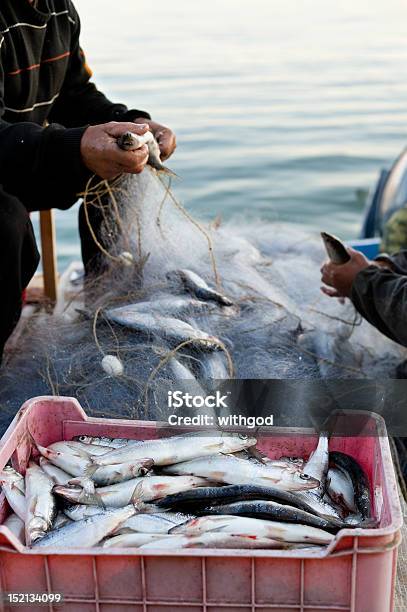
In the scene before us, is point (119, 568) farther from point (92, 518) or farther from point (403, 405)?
point (403, 405)

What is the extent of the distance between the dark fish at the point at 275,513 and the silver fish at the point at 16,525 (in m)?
0.51

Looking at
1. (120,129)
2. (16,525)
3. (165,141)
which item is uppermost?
(120,129)

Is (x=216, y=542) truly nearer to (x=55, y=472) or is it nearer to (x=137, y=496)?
(x=137, y=496)

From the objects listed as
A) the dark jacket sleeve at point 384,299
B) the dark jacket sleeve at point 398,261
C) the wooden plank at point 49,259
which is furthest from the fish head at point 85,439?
the wooden plank at point 49,259

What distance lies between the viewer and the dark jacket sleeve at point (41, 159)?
9.25ft

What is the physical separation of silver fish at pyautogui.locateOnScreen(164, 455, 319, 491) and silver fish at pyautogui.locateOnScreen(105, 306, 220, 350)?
2.38ft

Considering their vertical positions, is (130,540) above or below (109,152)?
below

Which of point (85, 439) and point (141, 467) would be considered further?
point (85, 439)

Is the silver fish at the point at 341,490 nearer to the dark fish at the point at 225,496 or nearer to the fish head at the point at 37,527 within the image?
the dark fish at the point at 225,496

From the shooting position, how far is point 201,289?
330cm

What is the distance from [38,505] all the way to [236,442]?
61 centimetres

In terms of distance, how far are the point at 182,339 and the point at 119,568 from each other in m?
1.23

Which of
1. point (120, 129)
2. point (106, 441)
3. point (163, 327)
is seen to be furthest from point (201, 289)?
point (106, 441)

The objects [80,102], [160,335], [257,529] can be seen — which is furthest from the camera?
[80,102]
